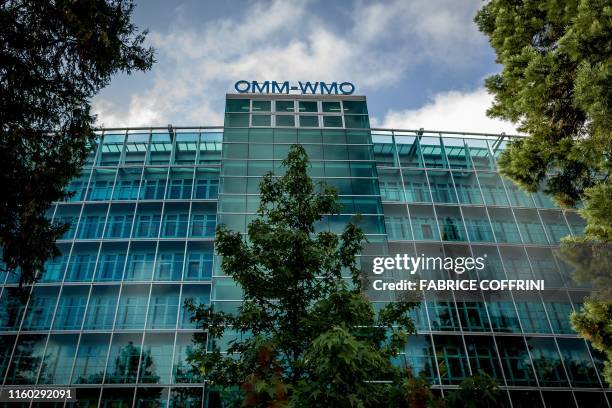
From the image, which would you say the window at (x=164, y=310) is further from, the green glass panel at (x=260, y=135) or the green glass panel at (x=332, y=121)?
the green glass panel at (x=332, y=121)

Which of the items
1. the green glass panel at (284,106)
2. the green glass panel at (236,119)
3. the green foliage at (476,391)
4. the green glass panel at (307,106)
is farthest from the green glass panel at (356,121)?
the green foliage at (476,391)

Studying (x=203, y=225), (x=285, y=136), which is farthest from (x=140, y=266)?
(x=285, y=136)

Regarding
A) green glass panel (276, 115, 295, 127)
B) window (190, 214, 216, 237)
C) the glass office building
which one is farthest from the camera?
green glass panel (276, 115, 295, 127)

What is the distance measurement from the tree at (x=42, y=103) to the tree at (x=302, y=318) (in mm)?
3882

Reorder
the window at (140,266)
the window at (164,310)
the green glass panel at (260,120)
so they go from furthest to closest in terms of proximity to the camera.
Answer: the green glass panel at (260,120)
the window at (140,266)
the window at (164,310)

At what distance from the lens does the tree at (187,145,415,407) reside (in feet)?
21.5

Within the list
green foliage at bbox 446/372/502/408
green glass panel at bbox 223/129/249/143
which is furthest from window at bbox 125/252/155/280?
green foliage at bbox 446/372/502/408

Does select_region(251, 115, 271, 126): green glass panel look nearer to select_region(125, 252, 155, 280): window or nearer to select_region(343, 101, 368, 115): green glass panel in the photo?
select_region(343, 101, 368, 115): green glass panel

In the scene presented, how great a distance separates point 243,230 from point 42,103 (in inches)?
535

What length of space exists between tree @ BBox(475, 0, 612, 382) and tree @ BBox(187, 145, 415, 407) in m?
5.17

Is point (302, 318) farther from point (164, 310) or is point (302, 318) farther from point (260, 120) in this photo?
point (260, 120)

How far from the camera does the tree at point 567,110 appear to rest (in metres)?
9.11

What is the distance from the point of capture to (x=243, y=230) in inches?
890

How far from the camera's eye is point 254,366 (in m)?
8.12
